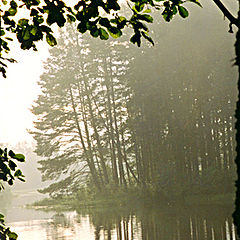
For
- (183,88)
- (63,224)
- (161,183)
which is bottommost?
(63,224)

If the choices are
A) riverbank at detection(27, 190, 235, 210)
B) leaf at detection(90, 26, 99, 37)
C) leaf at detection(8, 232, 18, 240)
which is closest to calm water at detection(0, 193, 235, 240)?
riverbank at detection(27, 190, 235, 210)

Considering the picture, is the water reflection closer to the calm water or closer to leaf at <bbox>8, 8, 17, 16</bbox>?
the calm water

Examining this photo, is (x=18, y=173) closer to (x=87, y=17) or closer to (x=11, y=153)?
(x=11, y=153)

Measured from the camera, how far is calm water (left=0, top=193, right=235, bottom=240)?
663 inches

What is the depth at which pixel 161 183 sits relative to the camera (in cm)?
2905

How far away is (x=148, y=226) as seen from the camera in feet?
64.3

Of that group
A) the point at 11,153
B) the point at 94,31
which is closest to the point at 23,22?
the point at 94,31

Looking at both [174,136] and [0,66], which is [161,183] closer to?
[174,136]

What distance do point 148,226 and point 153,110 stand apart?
13.5 metres

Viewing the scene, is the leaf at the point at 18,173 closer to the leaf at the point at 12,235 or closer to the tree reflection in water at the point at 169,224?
the leaf at the point at 12,235

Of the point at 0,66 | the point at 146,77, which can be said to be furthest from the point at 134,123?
the point at 0,66

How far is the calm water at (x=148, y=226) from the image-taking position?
663 inches

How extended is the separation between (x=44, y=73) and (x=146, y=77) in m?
10.9

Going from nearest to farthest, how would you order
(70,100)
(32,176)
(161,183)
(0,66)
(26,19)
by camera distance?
(26,19)
(0,66)
(161,183)
(70,100)
(32,176)
